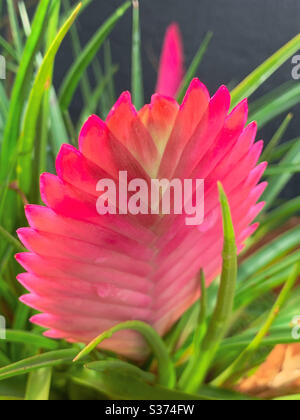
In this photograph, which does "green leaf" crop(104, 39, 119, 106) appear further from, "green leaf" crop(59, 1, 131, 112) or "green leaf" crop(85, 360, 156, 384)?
"green leaf" crop(85, 360, 156, 384)

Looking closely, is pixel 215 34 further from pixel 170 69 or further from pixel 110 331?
pixel 110 331

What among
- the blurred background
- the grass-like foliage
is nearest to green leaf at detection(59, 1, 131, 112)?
the grass-like foliage

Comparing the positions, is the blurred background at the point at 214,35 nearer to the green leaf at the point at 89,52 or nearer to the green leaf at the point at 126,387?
the green leaf at the point at 89,52

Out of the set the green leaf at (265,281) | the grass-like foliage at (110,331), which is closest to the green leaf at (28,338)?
the grass-like foliage at (110,331)

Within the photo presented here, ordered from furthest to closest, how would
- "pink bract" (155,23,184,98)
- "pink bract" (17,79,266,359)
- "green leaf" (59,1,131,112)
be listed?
"pink bract" (155,23,184,98) < "green leaf" (59,1,131,112) < "pink bract" (17,79,266,359)

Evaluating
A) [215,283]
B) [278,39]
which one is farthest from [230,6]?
[215,283]
